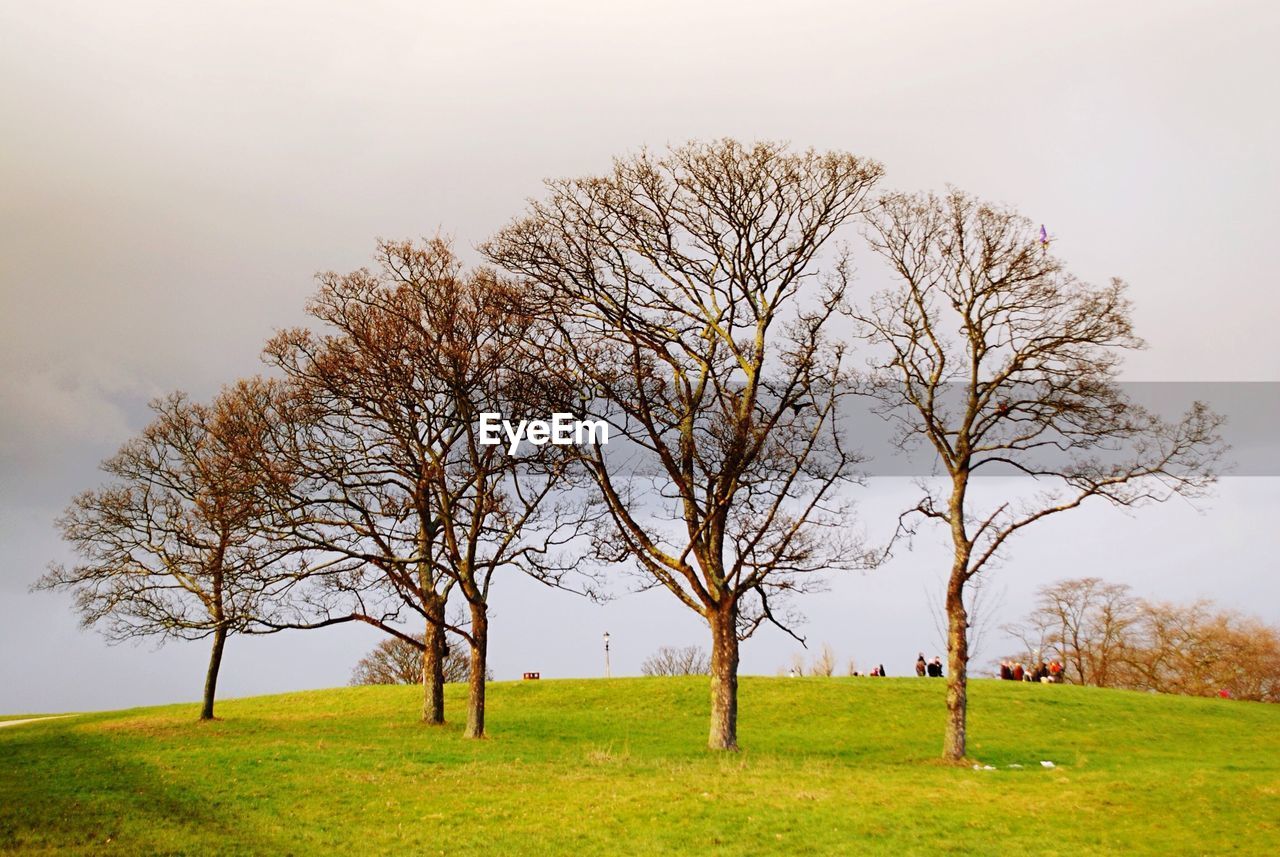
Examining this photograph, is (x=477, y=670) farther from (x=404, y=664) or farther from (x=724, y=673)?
(x=404, y=664)

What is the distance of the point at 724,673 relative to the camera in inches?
1072

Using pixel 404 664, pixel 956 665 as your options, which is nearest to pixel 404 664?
pixel 404 664

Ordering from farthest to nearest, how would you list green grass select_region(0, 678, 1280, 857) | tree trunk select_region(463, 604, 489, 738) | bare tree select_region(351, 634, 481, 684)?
bare tree select_region(351, 634, 481, 684) < tree trunk select_region(463, 604, 489, 738) < green grass select_region(0, 678, 1280, 857)

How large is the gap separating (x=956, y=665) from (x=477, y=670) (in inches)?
537

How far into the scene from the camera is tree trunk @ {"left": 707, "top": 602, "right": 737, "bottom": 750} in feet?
89.4

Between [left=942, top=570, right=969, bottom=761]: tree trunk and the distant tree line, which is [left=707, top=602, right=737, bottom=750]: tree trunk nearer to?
[left=942, top=570, right=969, bottom=761]: tree trunk

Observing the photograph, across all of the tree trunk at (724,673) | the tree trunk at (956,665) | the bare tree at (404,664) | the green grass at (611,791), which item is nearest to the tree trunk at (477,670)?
the green grass at (611,791)

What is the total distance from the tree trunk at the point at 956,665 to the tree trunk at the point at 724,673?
18.8 feet

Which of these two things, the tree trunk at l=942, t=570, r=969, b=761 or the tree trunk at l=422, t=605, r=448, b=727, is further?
the tree trunk at l=422, t=605, r=448, b=727

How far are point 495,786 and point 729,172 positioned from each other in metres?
17.4

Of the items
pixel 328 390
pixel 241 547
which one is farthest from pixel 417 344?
pixel 241 547

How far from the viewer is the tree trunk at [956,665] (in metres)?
26.9

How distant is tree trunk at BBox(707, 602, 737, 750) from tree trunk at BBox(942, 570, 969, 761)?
572 centimetres

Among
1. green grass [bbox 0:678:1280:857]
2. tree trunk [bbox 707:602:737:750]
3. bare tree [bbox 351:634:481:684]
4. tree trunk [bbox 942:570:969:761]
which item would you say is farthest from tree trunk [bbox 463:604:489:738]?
bare tree [bbox 351:634:481:684]
